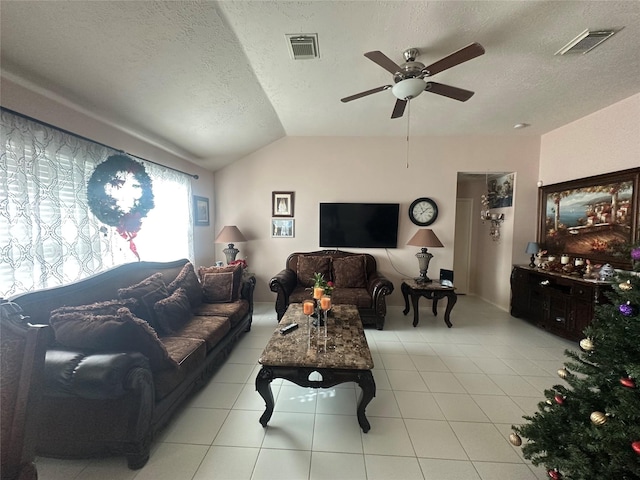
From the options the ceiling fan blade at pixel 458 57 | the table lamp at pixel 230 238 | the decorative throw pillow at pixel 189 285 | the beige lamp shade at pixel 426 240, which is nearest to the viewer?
the ceiling fan blade at pixel 458 57

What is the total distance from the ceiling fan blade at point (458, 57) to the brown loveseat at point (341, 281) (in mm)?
2401

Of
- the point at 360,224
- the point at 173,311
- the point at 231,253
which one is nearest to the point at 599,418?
the point at 173,311

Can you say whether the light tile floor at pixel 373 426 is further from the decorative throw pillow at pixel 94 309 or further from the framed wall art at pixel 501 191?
the framed wall art at pixel 501 191

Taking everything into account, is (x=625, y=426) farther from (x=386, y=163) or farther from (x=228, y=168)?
(x=228, y=168)

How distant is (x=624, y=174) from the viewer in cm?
283

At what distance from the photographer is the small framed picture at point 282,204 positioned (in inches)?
168

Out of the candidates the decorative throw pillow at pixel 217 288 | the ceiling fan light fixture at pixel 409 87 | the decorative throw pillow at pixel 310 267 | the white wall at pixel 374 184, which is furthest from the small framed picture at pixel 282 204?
the ceiling fan light fixture at pixel 409 87

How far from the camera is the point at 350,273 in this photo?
153 inches

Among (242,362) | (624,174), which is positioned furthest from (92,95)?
(624,174)

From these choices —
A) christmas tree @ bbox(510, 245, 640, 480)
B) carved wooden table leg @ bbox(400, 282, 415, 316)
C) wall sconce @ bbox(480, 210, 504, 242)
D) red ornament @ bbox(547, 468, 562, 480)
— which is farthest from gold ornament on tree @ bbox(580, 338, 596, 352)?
wall sconce @ bbox(480, 210, 504, 242)

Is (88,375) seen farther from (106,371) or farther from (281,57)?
(281,57)

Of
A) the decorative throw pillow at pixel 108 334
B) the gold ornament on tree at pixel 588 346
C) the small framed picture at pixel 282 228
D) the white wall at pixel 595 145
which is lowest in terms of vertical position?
the decorative throw pillow at pixel 108 334

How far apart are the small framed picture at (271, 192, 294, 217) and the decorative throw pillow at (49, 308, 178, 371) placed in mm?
2931

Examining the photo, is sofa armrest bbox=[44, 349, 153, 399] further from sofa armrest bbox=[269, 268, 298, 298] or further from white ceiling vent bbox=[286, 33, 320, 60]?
white ceiling vent bbox=[286, 33, 320, 60]
